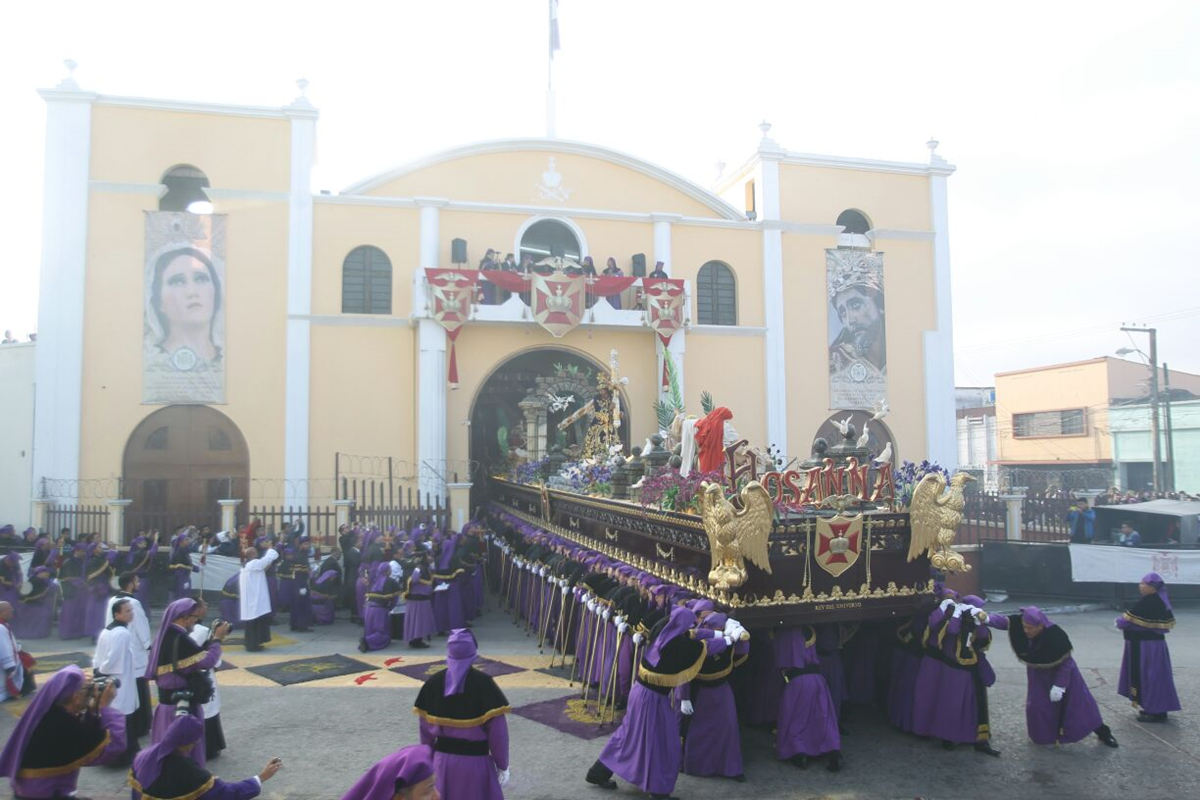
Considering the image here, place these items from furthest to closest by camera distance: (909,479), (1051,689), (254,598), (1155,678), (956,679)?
(254,598), (909,479), (1155,678), (956,679), (1051,689)

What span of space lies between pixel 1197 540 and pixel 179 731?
19007 millimetres

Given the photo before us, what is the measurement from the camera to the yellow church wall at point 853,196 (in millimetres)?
23000

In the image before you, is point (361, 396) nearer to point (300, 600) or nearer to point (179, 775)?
point (300, 600)

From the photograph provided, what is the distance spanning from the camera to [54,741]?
460 cm

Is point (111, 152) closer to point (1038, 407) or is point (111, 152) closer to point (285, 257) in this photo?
point (285, 257)

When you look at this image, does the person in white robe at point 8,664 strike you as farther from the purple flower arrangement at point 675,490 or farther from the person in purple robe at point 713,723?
the purple flower arrangement at point 675,490

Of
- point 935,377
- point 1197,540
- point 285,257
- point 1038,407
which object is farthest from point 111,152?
point 1038,407

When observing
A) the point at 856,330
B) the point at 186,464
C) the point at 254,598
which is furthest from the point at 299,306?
the point at 856,330

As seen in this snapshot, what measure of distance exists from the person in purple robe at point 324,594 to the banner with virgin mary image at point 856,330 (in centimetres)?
1440

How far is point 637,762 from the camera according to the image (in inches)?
253

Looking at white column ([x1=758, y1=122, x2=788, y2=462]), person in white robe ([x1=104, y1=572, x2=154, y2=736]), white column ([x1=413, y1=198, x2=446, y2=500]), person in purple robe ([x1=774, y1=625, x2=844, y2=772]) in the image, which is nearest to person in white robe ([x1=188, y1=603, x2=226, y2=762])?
person in white robe ([x1=104, y1=572, x2=154, y2=736])

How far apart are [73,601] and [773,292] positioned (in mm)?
17183

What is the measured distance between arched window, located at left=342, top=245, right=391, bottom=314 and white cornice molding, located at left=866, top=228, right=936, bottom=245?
13.2 metres

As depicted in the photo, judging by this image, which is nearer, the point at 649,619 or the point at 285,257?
the point at 649,619
